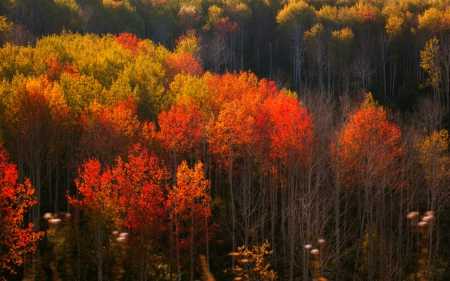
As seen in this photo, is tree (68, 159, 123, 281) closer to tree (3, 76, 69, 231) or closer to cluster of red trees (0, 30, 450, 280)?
cluster of red trees (0, 30, 450, 280)

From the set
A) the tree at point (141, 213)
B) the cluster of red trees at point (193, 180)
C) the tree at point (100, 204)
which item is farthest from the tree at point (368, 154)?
the tree at point (100, 204)

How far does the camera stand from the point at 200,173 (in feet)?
96.8

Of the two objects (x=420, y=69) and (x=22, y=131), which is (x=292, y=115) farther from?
(x=420, y=69)

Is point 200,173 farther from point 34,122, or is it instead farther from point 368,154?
point 34,122

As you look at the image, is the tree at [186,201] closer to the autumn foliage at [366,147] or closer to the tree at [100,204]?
the tree at [100,204]

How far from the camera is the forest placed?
27578 millimetres

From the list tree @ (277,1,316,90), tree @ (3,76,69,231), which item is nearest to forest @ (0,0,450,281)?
tree @ (3,76,69,231)

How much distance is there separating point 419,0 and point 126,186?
219 feet

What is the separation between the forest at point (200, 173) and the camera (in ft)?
90.5

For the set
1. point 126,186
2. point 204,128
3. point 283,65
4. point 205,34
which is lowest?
point 126,186

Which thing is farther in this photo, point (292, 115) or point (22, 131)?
point (292, 115)

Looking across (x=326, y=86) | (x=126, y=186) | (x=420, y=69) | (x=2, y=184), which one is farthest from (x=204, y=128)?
(x=420, y=69)

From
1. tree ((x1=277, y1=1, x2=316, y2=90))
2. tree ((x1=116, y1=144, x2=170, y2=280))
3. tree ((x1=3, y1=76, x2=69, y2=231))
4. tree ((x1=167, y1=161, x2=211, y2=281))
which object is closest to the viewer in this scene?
tree ((x1=116, y1=144, x2=170, y2=280))

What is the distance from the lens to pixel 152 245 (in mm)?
29516
